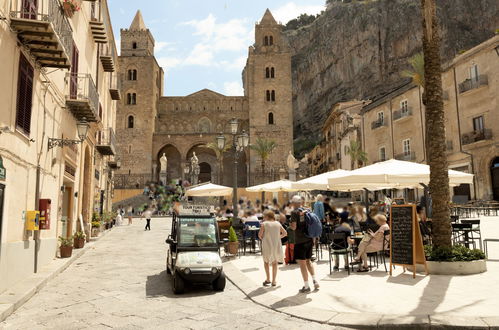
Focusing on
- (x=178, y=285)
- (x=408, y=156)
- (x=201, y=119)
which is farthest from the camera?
(x=201, y=119)

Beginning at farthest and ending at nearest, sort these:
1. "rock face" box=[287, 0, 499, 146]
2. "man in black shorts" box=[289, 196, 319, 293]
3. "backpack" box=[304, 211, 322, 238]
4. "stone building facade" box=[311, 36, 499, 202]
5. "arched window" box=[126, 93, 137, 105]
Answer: "rock face" box=[287, 0, 499, 146]
"arched window" box=[126, 93, 137, 105]
"stone building facade" box=[311, 36, 499, 202]
"backpack" box=[304, 211, 322, 238]
"man in black shorts" box=[289, 196, 319, 293]

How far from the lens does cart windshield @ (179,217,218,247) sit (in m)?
7.40

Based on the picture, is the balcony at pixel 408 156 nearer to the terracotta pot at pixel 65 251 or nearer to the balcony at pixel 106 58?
the balcony at pixel 106 58

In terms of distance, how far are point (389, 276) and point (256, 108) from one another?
4144 centimetres

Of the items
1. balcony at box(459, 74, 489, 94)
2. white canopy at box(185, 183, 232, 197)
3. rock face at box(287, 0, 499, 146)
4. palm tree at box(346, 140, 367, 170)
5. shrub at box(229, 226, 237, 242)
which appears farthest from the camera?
rock face at box(287, 0, 499, 146)

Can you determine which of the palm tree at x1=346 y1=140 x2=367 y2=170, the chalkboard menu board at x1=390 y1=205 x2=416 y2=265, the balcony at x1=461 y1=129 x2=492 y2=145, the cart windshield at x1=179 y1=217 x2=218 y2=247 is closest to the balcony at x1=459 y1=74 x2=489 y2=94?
the balcony at x1=461 y1=129 x2=492 y2=145

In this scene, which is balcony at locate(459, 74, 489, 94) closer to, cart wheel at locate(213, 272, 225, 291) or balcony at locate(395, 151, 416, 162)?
balcony at locate(395, 151, 416, 162)

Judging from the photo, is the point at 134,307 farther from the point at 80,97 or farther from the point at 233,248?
the point at 80,97

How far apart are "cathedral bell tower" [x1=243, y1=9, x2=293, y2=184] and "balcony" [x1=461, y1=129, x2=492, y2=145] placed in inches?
959

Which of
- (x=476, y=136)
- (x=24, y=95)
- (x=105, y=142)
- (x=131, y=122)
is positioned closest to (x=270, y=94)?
(x=131, y=122)

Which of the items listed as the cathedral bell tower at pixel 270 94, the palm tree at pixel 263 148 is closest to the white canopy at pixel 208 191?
the palm tree at pixel 263 148

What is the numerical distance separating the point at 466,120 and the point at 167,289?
2221cm

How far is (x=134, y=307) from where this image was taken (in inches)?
229

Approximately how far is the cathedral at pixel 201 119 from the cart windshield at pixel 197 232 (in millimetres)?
36626
